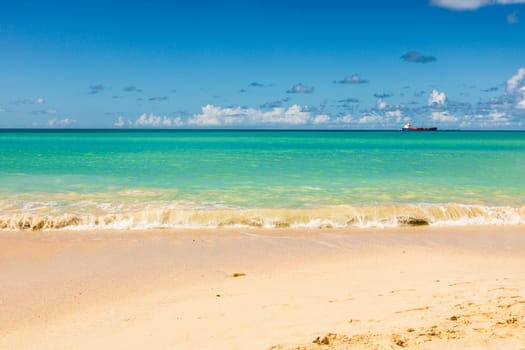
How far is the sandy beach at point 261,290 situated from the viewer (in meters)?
4.81

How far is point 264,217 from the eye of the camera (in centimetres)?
1253

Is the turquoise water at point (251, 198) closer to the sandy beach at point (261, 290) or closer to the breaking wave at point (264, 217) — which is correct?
the breaking wave at point (264, 217)

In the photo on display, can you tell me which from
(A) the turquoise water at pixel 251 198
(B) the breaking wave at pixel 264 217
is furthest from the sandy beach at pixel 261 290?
(A) the turquoise water at pixel 251 198

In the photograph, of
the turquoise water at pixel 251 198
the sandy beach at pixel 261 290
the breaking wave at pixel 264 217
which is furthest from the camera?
the turquoise water at pixel 251 198

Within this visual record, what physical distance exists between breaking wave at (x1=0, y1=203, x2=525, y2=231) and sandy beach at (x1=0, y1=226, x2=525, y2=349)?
A: 0.69 m

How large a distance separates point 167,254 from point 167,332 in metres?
4.03

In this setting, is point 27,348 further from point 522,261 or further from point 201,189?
point 201,189

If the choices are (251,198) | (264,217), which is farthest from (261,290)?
(251,198)

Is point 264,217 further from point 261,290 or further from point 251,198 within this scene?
point 261,290

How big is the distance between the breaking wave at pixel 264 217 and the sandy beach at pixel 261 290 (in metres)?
0.69

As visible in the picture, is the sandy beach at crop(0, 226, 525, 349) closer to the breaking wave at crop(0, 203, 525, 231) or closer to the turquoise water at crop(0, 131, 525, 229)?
the breaking wave at crop(0, 203, 525, 231)

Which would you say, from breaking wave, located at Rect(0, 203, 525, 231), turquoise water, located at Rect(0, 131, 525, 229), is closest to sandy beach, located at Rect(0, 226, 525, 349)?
breaking wave, located at Rect(0, 203, 525, 231)

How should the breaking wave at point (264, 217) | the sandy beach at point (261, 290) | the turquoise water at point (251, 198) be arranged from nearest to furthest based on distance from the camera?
the sandy beach at point (261, 290) → the breaking wave at point (264, 217) → the turquoise water at point (251, 198)

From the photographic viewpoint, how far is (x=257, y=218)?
12.4 m
